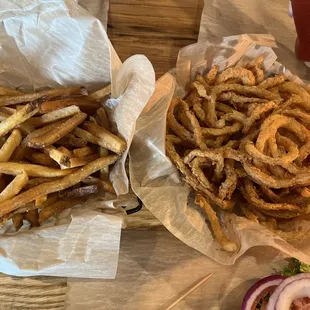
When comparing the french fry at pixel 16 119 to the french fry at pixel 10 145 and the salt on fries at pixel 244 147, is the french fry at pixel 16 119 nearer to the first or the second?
the french fry at pixel 10 145

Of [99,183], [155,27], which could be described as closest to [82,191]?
[99,183]

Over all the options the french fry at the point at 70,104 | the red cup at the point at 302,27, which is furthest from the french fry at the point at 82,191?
the red cup at the point at 302,27

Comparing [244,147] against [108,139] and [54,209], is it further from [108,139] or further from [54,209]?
[54,209]

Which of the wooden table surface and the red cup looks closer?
the red cup

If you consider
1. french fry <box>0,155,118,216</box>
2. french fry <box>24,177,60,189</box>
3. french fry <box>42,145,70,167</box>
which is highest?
french fry <box>42,145,70,167</box>

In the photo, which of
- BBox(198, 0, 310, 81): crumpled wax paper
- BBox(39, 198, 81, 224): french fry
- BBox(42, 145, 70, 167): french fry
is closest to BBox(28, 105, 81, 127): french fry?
BBox(42, 145, 70, 167): french fry

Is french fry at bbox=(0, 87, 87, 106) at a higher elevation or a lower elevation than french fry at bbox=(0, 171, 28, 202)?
higher

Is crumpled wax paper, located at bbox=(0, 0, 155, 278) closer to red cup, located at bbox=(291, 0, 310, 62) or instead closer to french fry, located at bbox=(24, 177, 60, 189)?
french fry, located at bbox=(24, 177, 60, 189)
